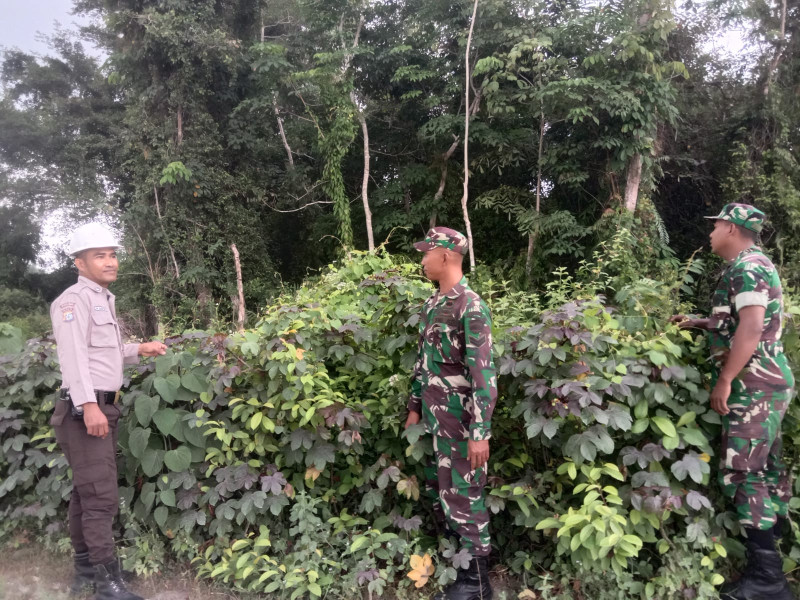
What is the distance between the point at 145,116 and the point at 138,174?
1.46 meters

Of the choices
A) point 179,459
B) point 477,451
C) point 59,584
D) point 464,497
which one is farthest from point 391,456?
point 59,584

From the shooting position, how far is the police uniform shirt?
7.96 feet

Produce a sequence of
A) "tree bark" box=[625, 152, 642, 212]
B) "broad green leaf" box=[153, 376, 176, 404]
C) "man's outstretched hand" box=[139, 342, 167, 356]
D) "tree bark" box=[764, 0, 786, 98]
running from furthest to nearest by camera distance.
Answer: "tree bark" box=[625, 152, 642, 212], "tree bark" box=[764, 0, 786, 98], "man's outstretched hand" box=[139, 342, 167, 356], "broad green leaf" box=[153, 376, 176, 404]

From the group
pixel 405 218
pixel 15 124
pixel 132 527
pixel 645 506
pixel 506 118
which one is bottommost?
pixel 132 527

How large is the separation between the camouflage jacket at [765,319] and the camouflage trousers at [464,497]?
4.18ft

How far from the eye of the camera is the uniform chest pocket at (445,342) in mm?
2367

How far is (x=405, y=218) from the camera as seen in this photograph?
13.8 metres

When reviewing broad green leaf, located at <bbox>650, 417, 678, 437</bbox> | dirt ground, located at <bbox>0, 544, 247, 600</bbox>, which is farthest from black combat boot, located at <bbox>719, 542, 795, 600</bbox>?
dirt ground, located at <bbox>0, 544, 247, 600</bbox>

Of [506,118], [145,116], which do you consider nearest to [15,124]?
[145,116]

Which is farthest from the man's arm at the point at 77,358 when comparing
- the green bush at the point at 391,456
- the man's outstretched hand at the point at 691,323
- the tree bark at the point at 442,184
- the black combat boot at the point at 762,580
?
the tree bark at the point at 442,184

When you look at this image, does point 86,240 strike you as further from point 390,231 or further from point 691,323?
point 390,231

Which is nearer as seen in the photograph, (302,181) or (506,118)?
(506,118)

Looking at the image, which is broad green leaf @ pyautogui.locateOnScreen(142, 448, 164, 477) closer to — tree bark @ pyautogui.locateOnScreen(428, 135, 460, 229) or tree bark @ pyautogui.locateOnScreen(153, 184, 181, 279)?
tree bark @ pyautogui.locateOnScreen(153, 184, 181, 279)

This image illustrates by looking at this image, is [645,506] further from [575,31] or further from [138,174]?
[138,174]
